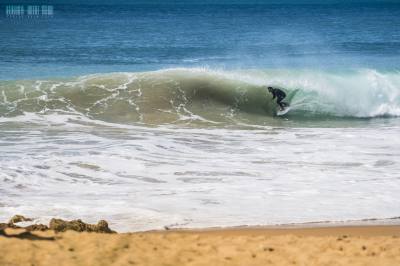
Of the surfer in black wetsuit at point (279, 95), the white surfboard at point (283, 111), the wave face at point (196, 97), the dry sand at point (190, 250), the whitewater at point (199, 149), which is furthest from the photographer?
the surfer in black wetsuit at point (279, 95)

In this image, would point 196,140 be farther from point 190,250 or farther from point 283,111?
point 190,250

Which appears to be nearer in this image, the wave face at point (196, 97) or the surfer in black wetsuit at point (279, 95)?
the wave face at point (196, 97)

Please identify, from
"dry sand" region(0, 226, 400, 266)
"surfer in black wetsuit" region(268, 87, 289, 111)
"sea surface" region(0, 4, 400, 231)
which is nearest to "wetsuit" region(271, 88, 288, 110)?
"surfer in black wetsuit" region(268, 87, 289, 111)

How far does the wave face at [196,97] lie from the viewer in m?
20.2

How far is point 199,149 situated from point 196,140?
1.34 m

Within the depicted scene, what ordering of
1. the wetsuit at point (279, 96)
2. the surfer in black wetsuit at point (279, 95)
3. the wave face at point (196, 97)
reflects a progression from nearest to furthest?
the wave face at point (196, 97)
the surfer in black wetsuit at point (279, 95)
the wetsuit at point (279, 96)

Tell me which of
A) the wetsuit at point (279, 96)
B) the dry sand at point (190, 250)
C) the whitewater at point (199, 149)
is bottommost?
the dry sand at point (190, 250)

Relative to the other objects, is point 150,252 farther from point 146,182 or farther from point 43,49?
point 43,49

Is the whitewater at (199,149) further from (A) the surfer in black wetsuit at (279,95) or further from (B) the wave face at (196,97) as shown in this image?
(A) the surfer in black wetsuit at (279,95)

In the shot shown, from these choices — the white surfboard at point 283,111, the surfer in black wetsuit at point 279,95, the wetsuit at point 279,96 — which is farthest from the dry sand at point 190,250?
the wetsuit at point 279,96

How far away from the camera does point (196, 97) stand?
22344 millimetres

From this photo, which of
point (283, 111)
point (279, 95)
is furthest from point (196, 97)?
point (279, 95)

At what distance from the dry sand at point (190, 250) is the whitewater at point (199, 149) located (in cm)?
166

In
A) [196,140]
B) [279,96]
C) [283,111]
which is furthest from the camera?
[279,96]
